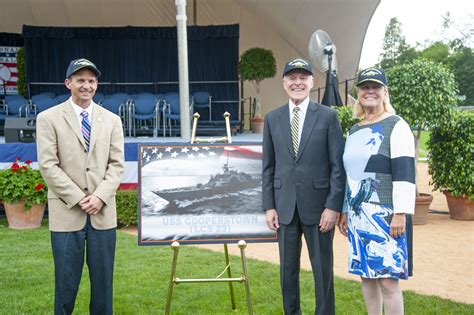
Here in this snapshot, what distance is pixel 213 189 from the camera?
11.6 feet

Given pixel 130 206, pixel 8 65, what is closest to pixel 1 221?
pixel 130 206

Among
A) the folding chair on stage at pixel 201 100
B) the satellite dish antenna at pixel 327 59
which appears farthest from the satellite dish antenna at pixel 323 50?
the folding chair on stage at pixel 201 100

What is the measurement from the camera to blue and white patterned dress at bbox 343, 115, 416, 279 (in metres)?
2.66

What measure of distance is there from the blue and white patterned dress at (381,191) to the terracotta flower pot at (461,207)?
5311 mm

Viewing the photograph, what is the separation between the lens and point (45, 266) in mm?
5109

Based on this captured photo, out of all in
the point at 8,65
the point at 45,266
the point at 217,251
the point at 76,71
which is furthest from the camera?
→ the point at 8,65

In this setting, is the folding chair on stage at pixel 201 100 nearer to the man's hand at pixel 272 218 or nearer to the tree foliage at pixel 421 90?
the tree foliage at pixel 421 90

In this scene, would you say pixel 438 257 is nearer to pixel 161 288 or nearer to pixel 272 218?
pixel 161 288

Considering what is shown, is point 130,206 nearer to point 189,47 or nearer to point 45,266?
point 45,266

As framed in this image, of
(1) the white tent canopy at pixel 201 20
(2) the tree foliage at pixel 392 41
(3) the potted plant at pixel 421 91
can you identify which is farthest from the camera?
(2) the tree foliage at pixel 392 41

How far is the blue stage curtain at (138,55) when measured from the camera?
45.8 ft

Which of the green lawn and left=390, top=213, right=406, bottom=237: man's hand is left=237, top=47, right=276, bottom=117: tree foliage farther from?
left=390, top=213, right=406, bottom=237: man's hand

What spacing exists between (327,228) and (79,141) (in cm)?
151

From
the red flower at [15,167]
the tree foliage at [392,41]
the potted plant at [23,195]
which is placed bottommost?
the potted plant at [23,195]
